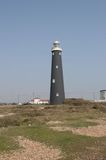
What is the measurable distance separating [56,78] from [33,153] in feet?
161

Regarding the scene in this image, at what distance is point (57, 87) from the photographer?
223ft

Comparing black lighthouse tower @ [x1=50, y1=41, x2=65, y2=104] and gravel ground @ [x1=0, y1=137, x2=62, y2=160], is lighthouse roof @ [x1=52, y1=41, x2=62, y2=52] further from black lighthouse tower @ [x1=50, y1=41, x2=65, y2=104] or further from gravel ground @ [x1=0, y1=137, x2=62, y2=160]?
gravel ground @ [x1=0, y1=137, x2=62, y2=160]

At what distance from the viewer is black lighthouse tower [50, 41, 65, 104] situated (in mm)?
68188

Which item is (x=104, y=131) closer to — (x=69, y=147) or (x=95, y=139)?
(x=95, y=139)

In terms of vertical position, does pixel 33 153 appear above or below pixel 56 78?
below

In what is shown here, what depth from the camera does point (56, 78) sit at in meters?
68.6

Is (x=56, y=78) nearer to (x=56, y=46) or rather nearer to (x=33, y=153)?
(x=56, y=46)

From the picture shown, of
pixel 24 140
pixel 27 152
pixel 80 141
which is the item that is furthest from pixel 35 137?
pixel 27 152

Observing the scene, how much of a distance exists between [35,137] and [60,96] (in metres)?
43.5

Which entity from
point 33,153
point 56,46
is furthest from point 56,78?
point 33,153

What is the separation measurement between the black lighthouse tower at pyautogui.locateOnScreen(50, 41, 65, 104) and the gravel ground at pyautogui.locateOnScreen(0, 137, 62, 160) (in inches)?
1785

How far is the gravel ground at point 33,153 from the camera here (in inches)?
731

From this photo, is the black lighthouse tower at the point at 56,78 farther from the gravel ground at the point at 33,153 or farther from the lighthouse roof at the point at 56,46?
the gravel ground at the point at 33,153

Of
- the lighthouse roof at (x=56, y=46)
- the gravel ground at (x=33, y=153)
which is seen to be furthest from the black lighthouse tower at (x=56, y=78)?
the gravel ground at (x=33, y=153)
